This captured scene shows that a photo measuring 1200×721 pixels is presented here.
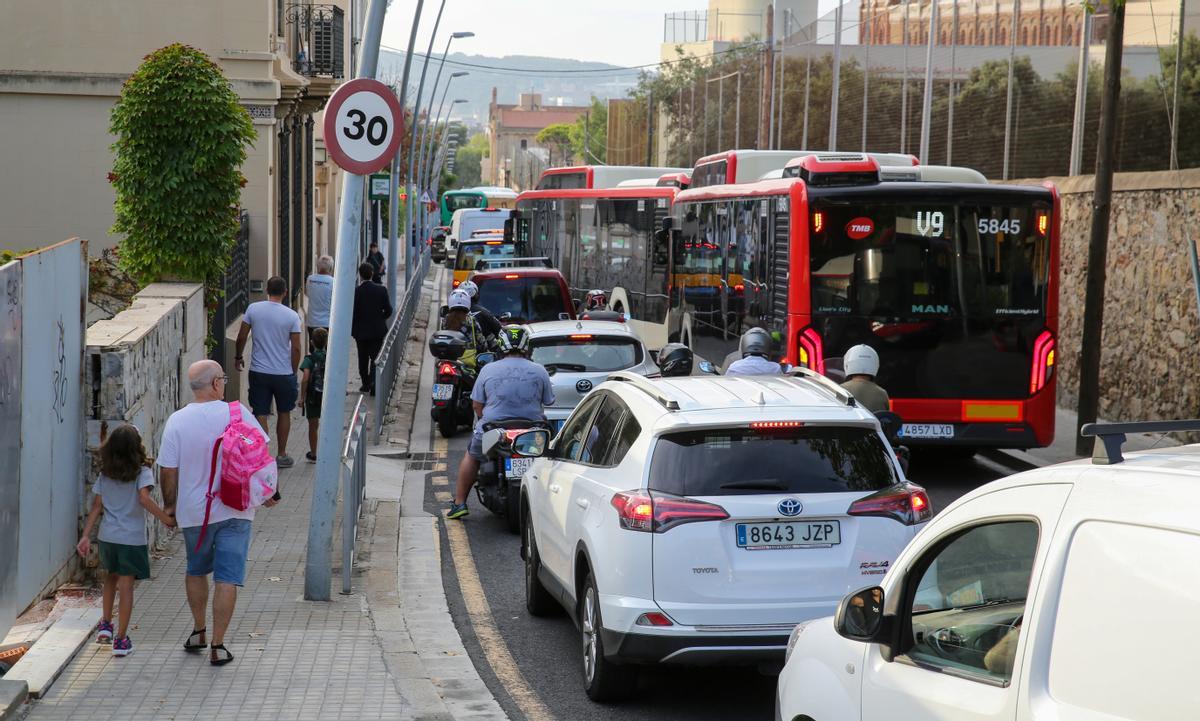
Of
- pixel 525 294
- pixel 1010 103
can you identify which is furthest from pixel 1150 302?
pixel 525 294

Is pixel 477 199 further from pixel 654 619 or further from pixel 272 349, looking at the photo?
pixel 654 619

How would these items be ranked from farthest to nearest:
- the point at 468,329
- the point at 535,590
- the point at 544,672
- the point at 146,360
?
the point at 468,329, the point at 146,360, the point at 535,590, the point at 544,672

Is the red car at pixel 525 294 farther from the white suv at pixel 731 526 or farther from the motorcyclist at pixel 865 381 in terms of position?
the white suv at pixel 731 526

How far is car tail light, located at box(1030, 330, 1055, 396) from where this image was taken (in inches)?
564

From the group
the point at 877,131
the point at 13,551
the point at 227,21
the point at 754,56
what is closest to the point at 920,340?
the point at 13,551

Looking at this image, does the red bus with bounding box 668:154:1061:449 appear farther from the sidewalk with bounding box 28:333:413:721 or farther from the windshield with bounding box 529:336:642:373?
the sidewalk with bounding box 28:333:413:721

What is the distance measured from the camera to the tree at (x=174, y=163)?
541 inches

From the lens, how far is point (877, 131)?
35.3m

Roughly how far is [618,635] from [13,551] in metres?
3.17

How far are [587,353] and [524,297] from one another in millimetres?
7635

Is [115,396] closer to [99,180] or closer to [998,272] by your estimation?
[998,272]

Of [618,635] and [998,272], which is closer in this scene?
[618,635]

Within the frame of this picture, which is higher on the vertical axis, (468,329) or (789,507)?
(789,507)

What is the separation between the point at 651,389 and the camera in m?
7.73
